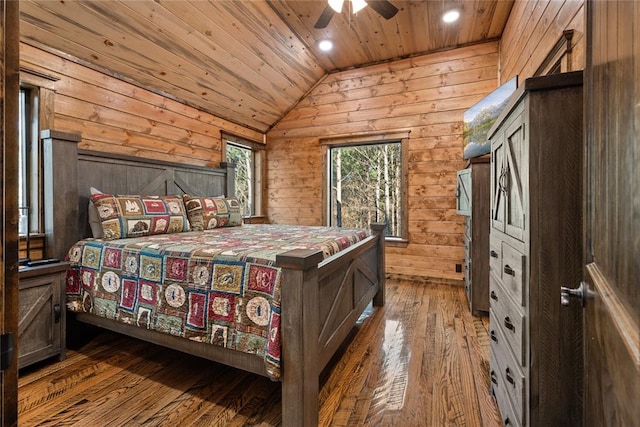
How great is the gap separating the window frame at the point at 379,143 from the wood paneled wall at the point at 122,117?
1738 millimetres

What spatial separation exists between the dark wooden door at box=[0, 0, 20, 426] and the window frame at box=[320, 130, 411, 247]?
4155 millimetres

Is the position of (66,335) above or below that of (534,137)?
below

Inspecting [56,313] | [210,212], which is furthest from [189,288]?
[210,212]

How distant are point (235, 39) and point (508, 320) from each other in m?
3.57

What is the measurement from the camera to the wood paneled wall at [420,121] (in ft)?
13.0

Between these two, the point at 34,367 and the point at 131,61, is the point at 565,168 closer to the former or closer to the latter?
the point at 34,367

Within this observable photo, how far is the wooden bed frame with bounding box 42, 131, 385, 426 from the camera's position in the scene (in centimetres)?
136

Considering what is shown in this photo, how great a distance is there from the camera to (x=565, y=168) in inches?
38.3

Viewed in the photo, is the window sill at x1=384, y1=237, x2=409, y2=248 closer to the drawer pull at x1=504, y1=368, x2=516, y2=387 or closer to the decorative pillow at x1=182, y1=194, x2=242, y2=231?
the decorative pillow at x1=182, y1=194, x2=242, y2=231

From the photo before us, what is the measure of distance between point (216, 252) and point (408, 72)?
153 inches

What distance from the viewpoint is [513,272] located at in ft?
3.95

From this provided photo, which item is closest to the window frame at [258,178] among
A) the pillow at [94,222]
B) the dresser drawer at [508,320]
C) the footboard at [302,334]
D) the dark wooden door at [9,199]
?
the pillow at [94,222]

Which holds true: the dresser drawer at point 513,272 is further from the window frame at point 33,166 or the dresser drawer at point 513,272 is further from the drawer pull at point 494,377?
the window frame at point 33,166

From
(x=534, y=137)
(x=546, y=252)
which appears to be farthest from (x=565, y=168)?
(x=546, y=252)
